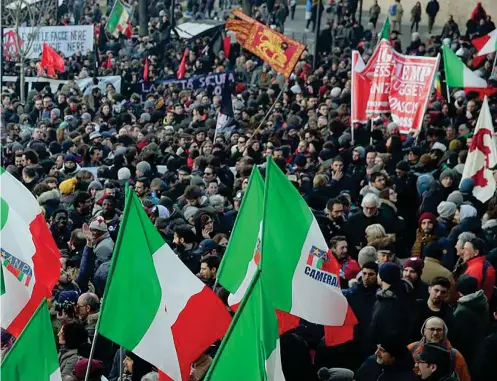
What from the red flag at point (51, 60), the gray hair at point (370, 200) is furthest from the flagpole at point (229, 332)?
the red flag at point (51, 60)

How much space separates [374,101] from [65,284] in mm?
7630

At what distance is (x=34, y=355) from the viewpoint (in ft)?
18.9

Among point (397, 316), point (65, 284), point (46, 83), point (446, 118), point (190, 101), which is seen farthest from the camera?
point (46, 83)

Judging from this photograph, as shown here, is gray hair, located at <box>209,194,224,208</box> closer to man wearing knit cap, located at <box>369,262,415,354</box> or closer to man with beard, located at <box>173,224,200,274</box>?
man with beard, located at <box>173,224,200,274</box>

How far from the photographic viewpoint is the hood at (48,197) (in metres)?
11.0

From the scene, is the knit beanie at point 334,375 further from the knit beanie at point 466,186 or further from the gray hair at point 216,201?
the knit beanie at point 466,186

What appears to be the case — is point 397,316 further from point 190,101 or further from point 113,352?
point 190,101

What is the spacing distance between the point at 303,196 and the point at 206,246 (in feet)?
8.76

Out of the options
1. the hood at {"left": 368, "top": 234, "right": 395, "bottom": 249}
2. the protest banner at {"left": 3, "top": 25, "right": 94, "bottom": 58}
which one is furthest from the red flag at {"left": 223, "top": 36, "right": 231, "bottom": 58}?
the hood at {"left": 368, "top": 234, "right": 395, "bottom": 249}

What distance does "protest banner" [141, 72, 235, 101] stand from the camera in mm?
19828

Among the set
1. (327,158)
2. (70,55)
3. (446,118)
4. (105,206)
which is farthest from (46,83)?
(105,206)

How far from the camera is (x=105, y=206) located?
10.2 metres

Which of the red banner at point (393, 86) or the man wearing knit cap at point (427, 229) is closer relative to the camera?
the man wearing knit cap at point (427, 229)

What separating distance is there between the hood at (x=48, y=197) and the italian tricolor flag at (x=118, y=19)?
59.6 feet
